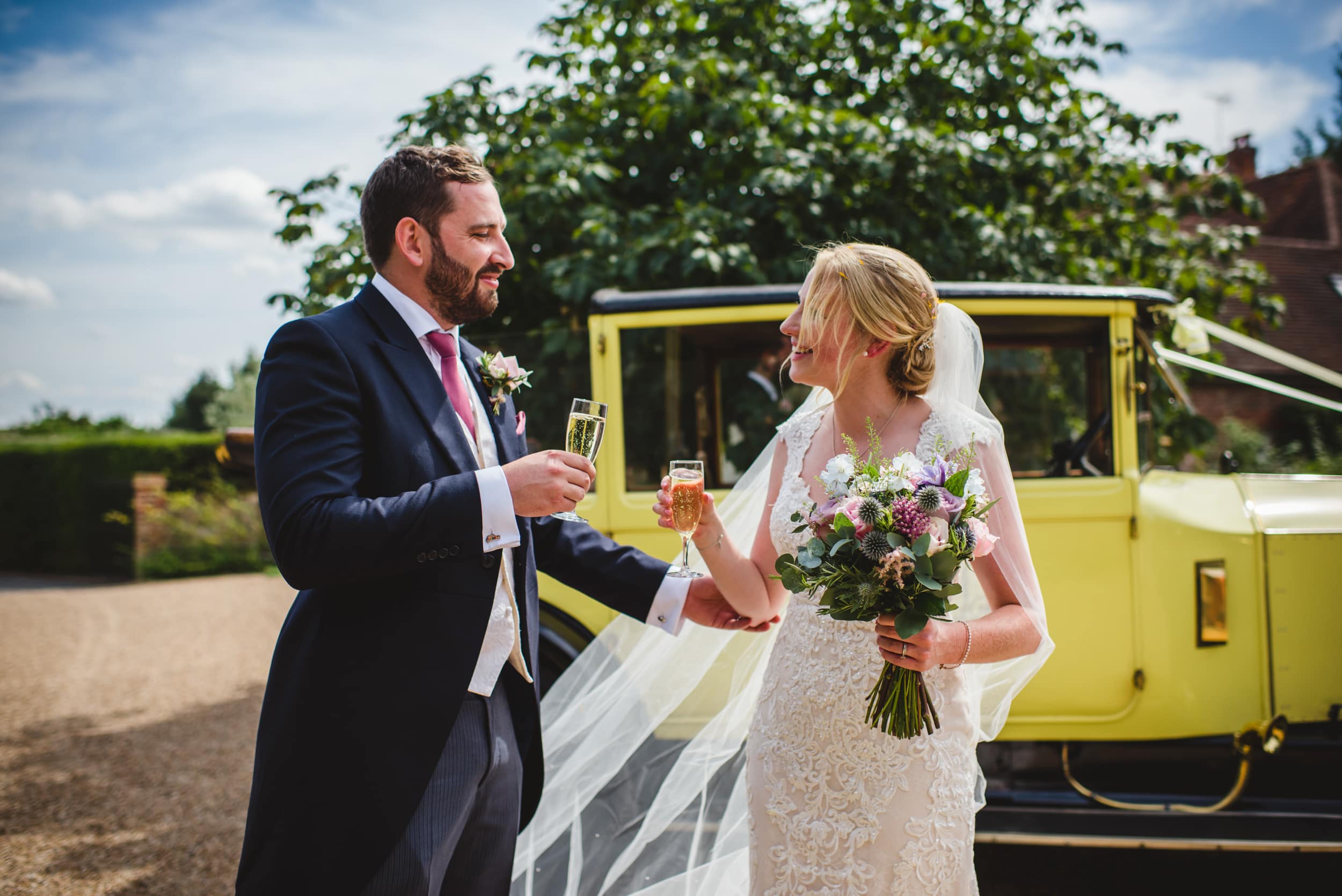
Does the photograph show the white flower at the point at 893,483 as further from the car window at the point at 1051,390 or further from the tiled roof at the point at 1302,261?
the tiled roof at the point at 1302,261

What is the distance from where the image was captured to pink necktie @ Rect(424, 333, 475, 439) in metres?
2.02

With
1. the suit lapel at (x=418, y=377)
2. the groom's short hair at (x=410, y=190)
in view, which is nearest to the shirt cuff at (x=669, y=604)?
the suit lapel at (x=418, y=377)

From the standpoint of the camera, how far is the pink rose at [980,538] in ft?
5.63

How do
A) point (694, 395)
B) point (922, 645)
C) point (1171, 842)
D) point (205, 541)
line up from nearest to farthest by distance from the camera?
point (922, 645)
point (1171, 842)
point (694, 395)
point (205, 541)

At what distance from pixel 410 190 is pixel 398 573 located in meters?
0.87

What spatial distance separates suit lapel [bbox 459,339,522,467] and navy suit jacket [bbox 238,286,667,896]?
239 mm

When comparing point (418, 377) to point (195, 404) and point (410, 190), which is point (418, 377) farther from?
point (195, 404)

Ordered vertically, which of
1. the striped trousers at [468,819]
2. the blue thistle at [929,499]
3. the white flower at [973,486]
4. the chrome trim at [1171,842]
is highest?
the white flower at [973,486]

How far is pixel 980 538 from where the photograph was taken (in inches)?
67.7

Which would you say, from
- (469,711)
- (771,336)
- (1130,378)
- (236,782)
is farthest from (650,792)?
(236,782)

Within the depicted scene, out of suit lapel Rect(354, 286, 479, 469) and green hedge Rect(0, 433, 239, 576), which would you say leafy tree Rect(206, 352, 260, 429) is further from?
suit lapel Rect(354, 286, 479, 469)

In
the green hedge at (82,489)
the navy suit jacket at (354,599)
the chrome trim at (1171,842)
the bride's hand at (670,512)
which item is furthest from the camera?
the green hedge at (82,489)

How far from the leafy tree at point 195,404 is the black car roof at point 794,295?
37.3 m

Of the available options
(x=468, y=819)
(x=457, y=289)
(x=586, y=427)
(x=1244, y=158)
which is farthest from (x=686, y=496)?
(x=1244, y=158)
